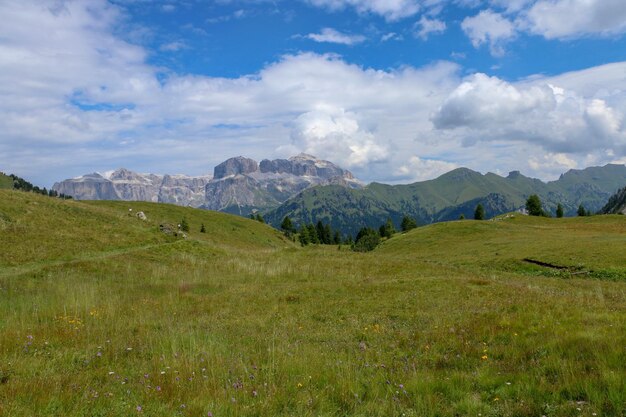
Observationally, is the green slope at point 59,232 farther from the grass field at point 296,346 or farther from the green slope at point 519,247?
the green slope at point 519,247

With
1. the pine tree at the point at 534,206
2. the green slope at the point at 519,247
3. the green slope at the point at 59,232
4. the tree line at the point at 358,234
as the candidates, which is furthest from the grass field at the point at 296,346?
the pine tree at the point at 534,206

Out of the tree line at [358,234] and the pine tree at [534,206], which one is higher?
the pine tree at [534,206]

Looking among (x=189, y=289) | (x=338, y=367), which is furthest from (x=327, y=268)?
(x=338, y=367)

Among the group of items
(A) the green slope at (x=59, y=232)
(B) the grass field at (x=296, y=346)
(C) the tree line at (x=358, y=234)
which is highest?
(A) the green slope at (x=59, y=232)

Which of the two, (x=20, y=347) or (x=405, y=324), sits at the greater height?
(x=20, y=347)

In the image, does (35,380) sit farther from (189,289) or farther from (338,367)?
(189,289)

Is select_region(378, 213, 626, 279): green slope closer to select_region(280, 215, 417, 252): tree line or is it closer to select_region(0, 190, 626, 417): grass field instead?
select_region(0, 190, 626, 417): grass field

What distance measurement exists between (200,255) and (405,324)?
2922cm

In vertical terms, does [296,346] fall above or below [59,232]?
below

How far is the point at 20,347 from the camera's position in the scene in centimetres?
938

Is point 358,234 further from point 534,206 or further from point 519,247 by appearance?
point 519,247

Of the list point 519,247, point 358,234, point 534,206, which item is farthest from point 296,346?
point 358,234

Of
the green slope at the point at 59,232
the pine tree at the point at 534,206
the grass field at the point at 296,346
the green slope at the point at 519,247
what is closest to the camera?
the grass field at the point at 296,346

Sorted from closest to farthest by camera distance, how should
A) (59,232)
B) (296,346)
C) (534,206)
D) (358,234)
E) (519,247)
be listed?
(296,346) → (59,232) → (519,247) → (534,206) → (358,234)
